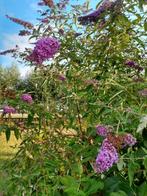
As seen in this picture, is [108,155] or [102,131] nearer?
[108,155]

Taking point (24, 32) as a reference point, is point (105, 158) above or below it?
below

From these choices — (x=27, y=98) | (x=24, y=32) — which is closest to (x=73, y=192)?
(x=27, y=98)

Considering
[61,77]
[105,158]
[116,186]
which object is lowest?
[116,186]

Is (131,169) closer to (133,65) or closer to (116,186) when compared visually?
(116,186)

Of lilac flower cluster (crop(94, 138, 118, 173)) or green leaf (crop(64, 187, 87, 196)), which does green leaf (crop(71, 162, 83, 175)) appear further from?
lilac flower cluster (crop(94, 138, 118, 173))

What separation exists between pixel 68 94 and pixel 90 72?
0.22m

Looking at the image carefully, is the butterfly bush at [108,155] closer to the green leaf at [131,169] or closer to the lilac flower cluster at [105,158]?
the lilac flower cluster at [105,158]

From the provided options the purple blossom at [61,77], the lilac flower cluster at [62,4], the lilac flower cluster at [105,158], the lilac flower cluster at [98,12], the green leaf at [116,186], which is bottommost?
the green leaf at [116,186]

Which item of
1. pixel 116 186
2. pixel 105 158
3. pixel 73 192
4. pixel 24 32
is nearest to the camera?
pixel 105 158

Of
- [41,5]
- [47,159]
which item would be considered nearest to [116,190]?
[47,159]

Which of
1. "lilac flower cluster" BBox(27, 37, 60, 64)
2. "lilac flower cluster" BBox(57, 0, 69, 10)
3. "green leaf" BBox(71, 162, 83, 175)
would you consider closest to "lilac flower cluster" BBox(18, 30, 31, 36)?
"lilac flower cluster" BBox(57, 0, 69, 10)

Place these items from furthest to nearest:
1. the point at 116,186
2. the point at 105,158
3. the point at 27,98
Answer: the point at 27,98 < the point at 116,186 < the point at 105,158

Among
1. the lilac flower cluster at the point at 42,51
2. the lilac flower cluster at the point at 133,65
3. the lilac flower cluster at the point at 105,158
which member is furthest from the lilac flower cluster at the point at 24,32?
the lilac flower cluster at the point at 105,158

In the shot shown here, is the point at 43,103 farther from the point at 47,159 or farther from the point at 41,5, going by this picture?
the point at 41,5
